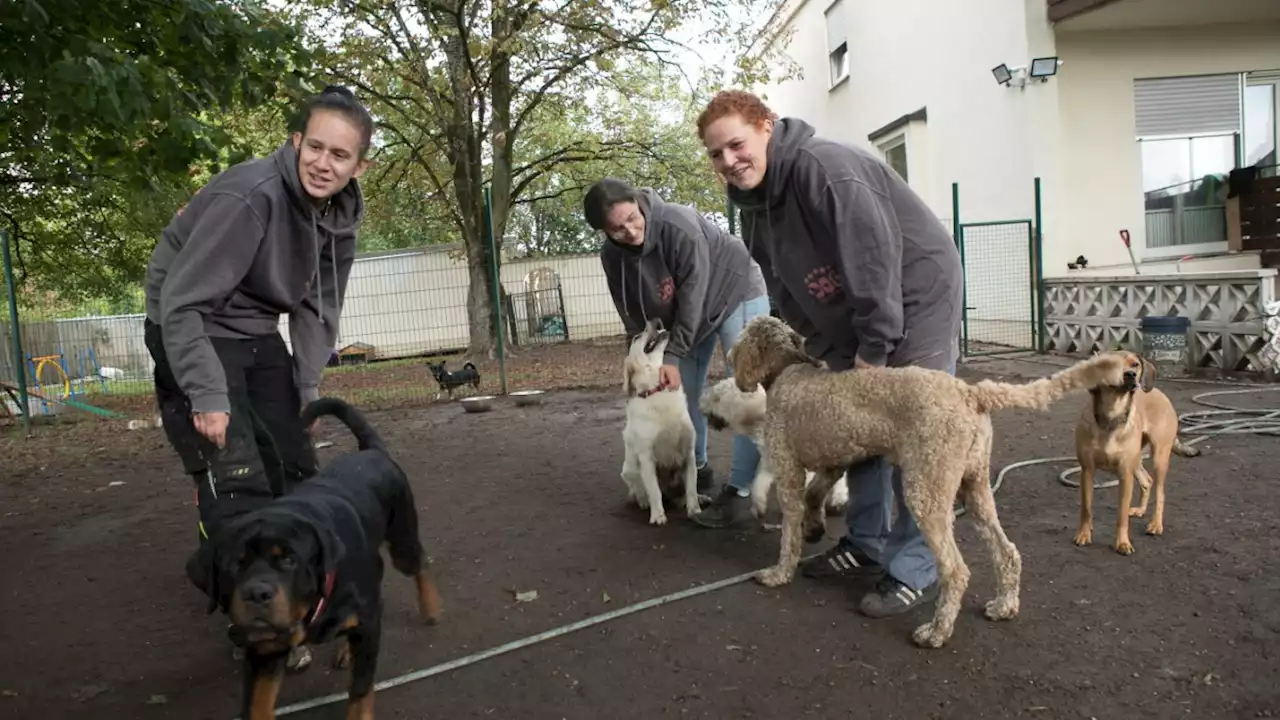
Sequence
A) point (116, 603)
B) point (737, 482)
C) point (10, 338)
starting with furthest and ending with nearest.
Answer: point (10, 338) → point (737, 482) → point (116, 603)

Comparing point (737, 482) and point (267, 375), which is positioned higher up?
point (267, 375)

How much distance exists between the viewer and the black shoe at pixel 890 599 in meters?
3.12

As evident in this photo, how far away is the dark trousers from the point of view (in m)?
2.59

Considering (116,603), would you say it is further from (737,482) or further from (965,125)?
(965,125)

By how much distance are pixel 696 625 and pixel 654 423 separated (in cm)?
145

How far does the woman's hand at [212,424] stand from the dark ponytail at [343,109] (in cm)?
97

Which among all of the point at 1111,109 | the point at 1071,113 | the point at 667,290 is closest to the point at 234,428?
the point at 667,290

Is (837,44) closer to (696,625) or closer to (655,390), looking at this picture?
(655,390)

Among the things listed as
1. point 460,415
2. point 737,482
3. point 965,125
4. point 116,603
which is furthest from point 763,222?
point 965,125

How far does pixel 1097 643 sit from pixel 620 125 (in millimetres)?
16245

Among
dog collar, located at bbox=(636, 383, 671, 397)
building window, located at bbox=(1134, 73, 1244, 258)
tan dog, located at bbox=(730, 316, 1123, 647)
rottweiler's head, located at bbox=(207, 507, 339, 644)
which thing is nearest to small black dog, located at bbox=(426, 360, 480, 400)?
dog collar, located at bbox=(636, 383, 671, 397)

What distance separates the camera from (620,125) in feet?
57.9

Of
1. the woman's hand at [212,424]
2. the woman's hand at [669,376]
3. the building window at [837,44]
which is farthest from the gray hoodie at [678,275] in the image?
the building window at [837,44]

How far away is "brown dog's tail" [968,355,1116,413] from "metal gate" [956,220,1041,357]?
8215 mm
